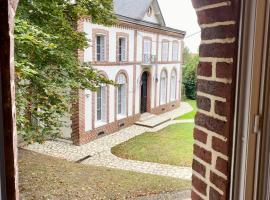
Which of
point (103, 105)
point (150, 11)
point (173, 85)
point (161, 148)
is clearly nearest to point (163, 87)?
point (173, 85)

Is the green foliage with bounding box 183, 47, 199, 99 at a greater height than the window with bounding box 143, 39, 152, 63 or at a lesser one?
lesser

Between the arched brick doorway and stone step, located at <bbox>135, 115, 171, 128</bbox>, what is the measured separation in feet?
30.6

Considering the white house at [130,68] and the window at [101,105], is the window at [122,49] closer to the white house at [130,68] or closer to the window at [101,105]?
the white house at [130,68]

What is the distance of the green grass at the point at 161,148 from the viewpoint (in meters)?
7.54

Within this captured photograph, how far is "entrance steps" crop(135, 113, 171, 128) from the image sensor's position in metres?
10.5

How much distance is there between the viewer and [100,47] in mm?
8352

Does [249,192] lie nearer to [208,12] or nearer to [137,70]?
[208,12]

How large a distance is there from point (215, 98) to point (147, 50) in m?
10.0

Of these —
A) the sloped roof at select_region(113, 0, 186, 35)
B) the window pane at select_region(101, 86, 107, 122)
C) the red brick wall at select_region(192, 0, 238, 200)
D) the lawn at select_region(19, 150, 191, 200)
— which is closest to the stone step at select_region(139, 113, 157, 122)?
the window pane at select_region(101, 86, 107, 122)

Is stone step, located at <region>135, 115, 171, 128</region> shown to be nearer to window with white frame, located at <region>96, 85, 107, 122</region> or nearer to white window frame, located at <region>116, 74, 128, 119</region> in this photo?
white window frame, located at <region>116, 74, 128, 119</region>

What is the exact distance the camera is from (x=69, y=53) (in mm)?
4328

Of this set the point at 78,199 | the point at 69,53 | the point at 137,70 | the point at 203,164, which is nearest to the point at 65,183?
the point at 78,199

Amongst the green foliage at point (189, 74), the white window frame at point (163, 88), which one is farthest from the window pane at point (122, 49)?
the green foliage at point (189, 74)

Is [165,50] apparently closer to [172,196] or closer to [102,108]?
[102,108]
